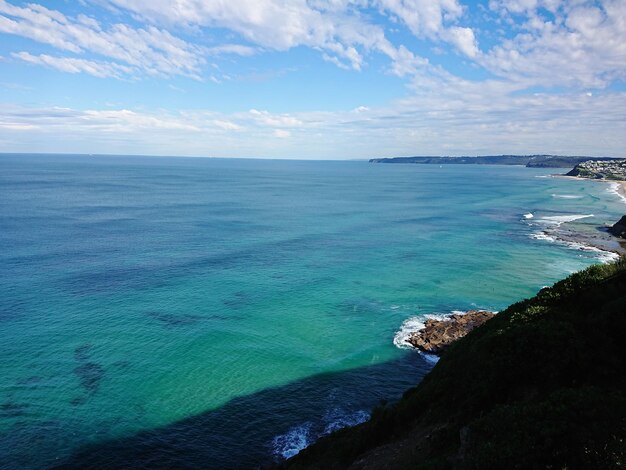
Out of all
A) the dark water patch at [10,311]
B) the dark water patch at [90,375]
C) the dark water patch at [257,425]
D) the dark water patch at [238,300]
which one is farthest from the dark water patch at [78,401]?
the dark water patch at [238,300]

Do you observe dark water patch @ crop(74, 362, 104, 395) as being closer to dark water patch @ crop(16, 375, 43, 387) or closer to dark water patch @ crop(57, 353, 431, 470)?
dark water patch @ crop(16, 375, 43, 387)

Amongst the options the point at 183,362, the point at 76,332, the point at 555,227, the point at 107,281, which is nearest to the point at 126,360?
the point at 183,362

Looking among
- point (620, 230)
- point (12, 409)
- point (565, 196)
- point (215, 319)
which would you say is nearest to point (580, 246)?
point (620, 230)

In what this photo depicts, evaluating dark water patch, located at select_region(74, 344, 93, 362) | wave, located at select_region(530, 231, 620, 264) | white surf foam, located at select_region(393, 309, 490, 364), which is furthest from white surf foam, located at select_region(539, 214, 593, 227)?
dark water patch, located at select_region(74, 344, 93, 362)

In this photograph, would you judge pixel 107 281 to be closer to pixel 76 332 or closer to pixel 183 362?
pixel 76 332

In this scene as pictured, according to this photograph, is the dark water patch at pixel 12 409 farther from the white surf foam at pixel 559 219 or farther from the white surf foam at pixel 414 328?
the white surf foam at pixel 559 219

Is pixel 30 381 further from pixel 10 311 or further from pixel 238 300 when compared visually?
pixel 238 300
